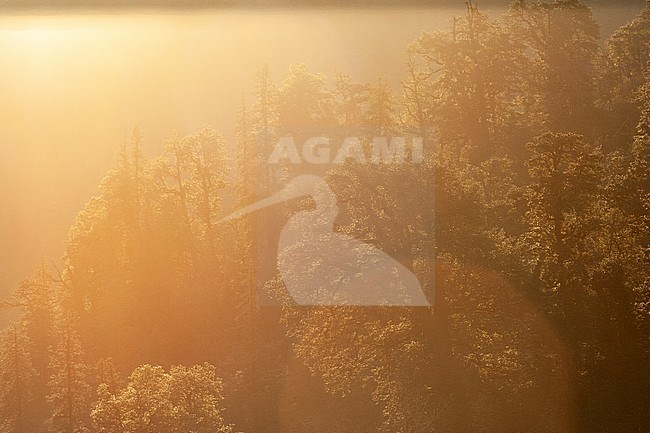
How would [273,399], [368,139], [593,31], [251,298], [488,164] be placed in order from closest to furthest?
[368,139] < [488,164] < [273,399] < [251,298] < [593,31]

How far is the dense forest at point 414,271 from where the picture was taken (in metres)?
23.2

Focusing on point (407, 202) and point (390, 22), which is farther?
point (390, 22)

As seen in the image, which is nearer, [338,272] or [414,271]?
[414,271]

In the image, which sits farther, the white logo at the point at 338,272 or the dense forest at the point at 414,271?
the dense forest at the point at 414,271

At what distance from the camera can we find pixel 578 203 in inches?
909

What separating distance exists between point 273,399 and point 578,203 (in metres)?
18.5

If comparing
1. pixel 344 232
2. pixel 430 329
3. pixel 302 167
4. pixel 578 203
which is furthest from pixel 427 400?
pixel 302 167

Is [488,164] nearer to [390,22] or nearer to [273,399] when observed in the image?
[273,399]

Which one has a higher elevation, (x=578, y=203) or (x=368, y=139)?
(x=368, y=139)

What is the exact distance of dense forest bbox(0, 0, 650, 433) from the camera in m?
23.2

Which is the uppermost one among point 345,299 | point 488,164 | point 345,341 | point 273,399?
point 488,164

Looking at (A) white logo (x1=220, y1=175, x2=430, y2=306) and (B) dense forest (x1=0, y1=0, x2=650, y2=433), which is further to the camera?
(B) dense forest (x1=0, y1=0, x2=650, y2=433)

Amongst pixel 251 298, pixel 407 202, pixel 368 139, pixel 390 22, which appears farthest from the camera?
pixel 390 22

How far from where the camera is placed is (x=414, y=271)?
22.8 metres
